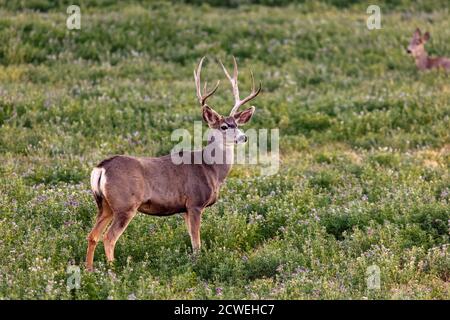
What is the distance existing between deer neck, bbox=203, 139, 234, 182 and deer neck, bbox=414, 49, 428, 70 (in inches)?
373

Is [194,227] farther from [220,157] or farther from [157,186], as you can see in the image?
[220,157]

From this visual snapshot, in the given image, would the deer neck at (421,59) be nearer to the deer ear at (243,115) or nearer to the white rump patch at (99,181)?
the deer ear at (243,115)

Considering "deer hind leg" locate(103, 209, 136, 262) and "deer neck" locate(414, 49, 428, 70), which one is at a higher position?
"deer neck" locate(414, 49, 428, 70)

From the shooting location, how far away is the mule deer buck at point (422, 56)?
18.4 m

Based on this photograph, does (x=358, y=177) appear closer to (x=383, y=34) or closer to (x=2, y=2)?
(x=383, y=34)

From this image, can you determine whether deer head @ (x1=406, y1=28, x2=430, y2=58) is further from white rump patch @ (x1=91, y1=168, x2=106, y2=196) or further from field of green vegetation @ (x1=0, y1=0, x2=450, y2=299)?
white rump patch @ (x1=91, y1=168, x2=106, y2=196)

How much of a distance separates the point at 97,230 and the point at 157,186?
81cm

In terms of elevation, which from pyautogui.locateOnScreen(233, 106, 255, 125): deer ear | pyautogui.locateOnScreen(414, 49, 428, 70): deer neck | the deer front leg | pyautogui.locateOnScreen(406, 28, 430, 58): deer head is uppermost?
pyautogui.locateOnScreen(406, 28, 430, 58): deer head

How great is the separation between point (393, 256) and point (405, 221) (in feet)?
4.31

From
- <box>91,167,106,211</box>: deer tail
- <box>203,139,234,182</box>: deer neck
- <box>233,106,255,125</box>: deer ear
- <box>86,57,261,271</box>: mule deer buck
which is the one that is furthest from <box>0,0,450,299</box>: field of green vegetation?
<box>233,106,255,125</box>: deer ear

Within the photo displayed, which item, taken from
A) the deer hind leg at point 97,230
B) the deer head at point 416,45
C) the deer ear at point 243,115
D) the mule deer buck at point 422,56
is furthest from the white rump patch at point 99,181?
the deer head at point 416,45

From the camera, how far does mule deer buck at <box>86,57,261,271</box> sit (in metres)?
8.79
